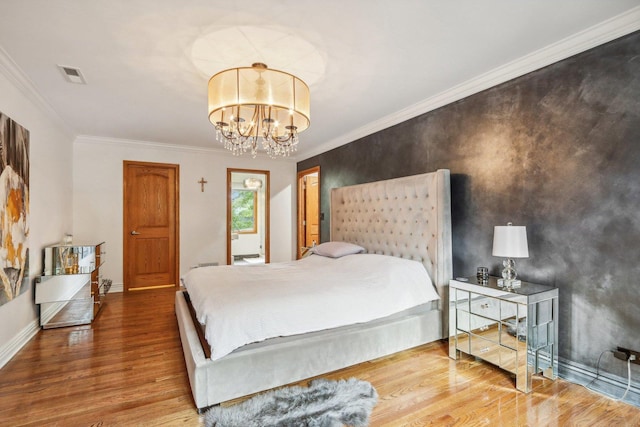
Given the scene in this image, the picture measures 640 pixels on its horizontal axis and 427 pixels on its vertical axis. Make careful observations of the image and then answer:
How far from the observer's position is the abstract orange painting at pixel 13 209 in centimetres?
251

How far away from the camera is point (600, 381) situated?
2.08 meters

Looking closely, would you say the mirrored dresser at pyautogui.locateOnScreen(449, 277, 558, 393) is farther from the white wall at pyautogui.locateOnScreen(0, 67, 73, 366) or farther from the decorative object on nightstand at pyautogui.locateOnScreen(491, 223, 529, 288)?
the white wall at pyautogui.locateOnScreen(0, 67, 73, 366)

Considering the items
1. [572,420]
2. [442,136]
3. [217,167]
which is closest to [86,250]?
[217,167]

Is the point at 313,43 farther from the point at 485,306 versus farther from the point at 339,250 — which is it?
the point at 485,306

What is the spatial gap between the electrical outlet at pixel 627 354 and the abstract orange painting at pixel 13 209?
447 cm

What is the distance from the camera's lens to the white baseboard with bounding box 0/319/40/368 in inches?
98.7

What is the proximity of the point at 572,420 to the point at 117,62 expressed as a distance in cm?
394

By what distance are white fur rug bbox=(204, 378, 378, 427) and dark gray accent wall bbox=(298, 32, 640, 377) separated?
1572 millimetres

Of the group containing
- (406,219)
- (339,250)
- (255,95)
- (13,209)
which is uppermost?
(255,95)

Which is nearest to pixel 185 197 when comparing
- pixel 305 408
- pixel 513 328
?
pixel 305 408

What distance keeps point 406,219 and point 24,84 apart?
379 centimetres

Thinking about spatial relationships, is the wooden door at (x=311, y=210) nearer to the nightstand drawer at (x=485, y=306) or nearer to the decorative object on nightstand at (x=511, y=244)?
the nightstand drawer at (x=485, y=306)

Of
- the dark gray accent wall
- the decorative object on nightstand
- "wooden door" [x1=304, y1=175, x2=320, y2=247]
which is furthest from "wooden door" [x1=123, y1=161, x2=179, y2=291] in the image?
the decorative object on nightstand

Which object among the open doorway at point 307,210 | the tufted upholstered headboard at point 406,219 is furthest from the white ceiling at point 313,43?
the open doorway at point 307,210
